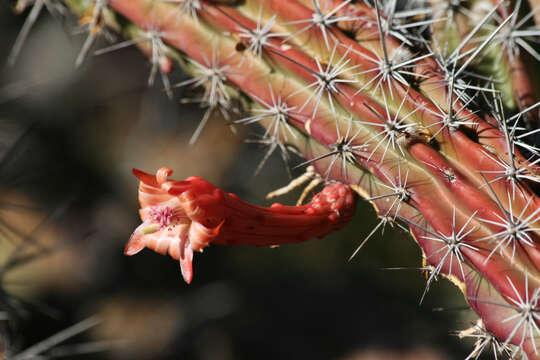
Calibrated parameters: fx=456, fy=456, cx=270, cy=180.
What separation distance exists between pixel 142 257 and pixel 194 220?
1.54 meters

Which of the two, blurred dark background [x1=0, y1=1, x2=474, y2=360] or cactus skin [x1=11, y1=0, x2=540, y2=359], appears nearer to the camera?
cactus skin [x1=11, y1=0, x2=540, y2=359]

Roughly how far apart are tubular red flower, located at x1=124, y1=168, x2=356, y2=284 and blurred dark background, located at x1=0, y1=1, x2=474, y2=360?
1003mm

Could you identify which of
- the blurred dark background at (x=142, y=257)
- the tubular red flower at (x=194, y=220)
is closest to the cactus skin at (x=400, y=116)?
the tubular red flower at (x=194, y=220)

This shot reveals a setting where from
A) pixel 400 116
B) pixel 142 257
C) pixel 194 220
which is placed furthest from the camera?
pixel 142 257

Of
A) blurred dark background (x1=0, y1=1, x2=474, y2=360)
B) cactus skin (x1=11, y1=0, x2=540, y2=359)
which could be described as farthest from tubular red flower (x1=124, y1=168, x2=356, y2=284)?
blurred dark background (x1=0, y1=1, x2=474, y2=360)

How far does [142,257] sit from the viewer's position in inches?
100

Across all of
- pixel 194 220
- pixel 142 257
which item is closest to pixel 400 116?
pixel 194 220

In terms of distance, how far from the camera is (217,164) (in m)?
2.66

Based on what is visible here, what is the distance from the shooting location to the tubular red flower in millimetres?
1134

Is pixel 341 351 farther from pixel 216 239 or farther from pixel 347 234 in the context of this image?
pixel 216 239

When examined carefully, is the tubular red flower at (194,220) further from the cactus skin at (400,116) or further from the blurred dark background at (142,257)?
the blurred dark background at (142,257)

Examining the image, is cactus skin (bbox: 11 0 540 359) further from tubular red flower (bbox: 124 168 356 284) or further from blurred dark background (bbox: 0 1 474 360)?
blurred dark background (bbox: 0 1 474 360)

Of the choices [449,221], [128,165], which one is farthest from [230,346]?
[449,221]

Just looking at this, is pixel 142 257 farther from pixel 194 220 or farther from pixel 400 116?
pixel 400 116
